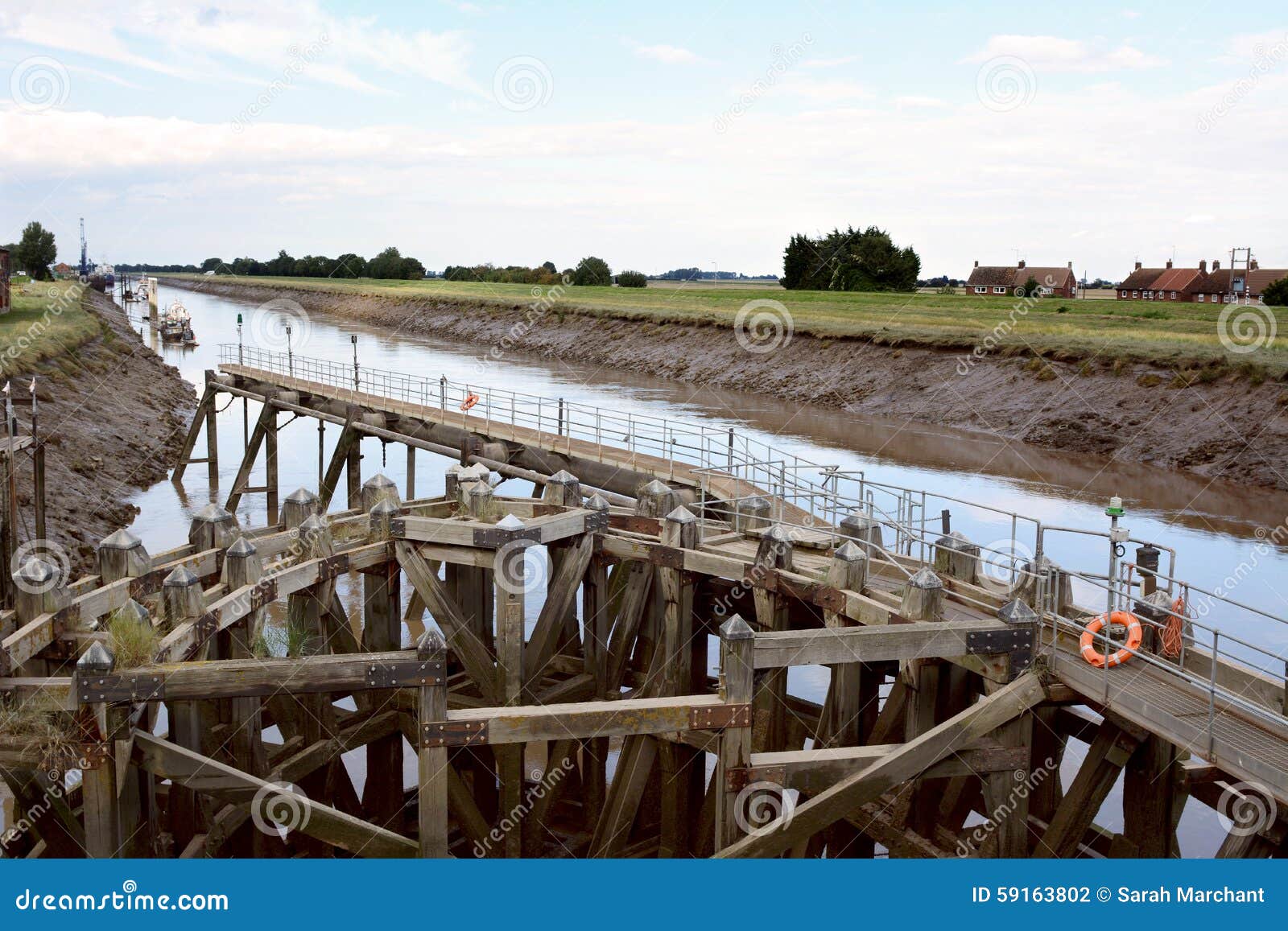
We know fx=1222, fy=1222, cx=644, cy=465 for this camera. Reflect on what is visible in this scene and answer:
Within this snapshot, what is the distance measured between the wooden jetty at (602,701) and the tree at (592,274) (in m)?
119

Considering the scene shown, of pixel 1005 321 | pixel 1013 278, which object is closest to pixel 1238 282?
pixel 1013 278

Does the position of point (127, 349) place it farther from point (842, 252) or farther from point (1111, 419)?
point (842, 252)

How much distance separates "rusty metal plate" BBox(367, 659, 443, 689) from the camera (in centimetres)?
859

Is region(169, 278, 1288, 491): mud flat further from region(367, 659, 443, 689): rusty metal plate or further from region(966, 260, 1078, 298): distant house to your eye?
region(966, 260, 1078, 298): distant house

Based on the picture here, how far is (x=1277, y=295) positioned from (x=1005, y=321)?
24.7 meters

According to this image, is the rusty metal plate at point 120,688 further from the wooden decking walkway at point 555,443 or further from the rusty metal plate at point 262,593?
the wooden decking walkway at point 555,443

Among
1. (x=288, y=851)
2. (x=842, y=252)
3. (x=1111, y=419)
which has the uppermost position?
(x=842, y=252)

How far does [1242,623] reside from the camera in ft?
68.7

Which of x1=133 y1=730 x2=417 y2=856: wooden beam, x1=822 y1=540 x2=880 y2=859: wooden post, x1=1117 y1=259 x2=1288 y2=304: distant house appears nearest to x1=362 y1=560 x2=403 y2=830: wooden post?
x1=133 y1=730 x2=417 y2=856: wooden beam

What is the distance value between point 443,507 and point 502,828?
4.84 m

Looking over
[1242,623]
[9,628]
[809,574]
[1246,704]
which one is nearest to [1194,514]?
[1242,623]

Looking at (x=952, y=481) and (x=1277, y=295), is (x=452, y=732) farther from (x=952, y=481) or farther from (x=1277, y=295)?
(x=1277, y=295)

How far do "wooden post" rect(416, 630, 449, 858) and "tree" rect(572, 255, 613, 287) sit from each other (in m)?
125

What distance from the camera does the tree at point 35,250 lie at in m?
136
